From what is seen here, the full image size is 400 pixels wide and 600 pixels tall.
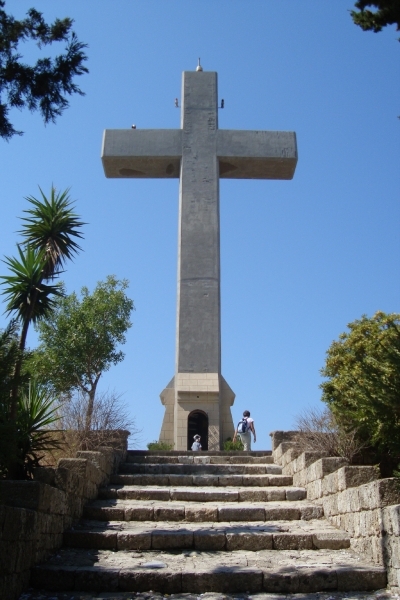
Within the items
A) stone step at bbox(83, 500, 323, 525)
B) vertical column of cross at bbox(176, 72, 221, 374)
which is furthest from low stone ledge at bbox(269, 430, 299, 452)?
vertical column of cross at bbox(176, 72, 221, 374)

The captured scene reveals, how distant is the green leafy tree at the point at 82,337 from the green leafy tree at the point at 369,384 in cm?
1014

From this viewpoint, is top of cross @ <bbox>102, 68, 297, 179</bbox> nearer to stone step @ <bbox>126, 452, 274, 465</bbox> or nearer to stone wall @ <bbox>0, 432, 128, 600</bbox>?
stone step @ <bbox>126, 452, 274, 465</bbox>

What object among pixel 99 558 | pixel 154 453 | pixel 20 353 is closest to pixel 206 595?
pixel 99 558

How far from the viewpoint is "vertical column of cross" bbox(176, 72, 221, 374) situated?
18.1 m

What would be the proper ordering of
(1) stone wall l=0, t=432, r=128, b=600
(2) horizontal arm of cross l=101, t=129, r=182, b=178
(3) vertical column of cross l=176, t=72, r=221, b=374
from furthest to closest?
(2) horizontal arm of cross l=101, t=129, r=182, b=178 → (3) vertical column of cross l=176, t=72, r=221, b=374 → (1) stone wall l=0, t=432, r=128, b=600

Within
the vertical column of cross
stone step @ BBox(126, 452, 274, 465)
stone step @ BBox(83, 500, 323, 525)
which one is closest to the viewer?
stone step @ BBox(83, 500, 323, 525)

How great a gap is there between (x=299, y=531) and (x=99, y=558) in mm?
2343

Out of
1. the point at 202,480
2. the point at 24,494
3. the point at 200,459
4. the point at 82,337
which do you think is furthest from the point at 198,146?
the point at 24,494

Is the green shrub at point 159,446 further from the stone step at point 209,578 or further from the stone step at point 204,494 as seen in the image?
the stone step at point 209,578

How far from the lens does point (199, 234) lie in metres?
19.0

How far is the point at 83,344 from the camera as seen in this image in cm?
2172

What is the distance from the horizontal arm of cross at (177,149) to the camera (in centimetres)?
1984

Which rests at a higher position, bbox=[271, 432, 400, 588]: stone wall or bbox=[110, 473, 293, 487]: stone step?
bbox=[110, 473, 293, 487]: stone step

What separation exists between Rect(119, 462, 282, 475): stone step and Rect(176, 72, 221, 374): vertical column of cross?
22.7 ft
